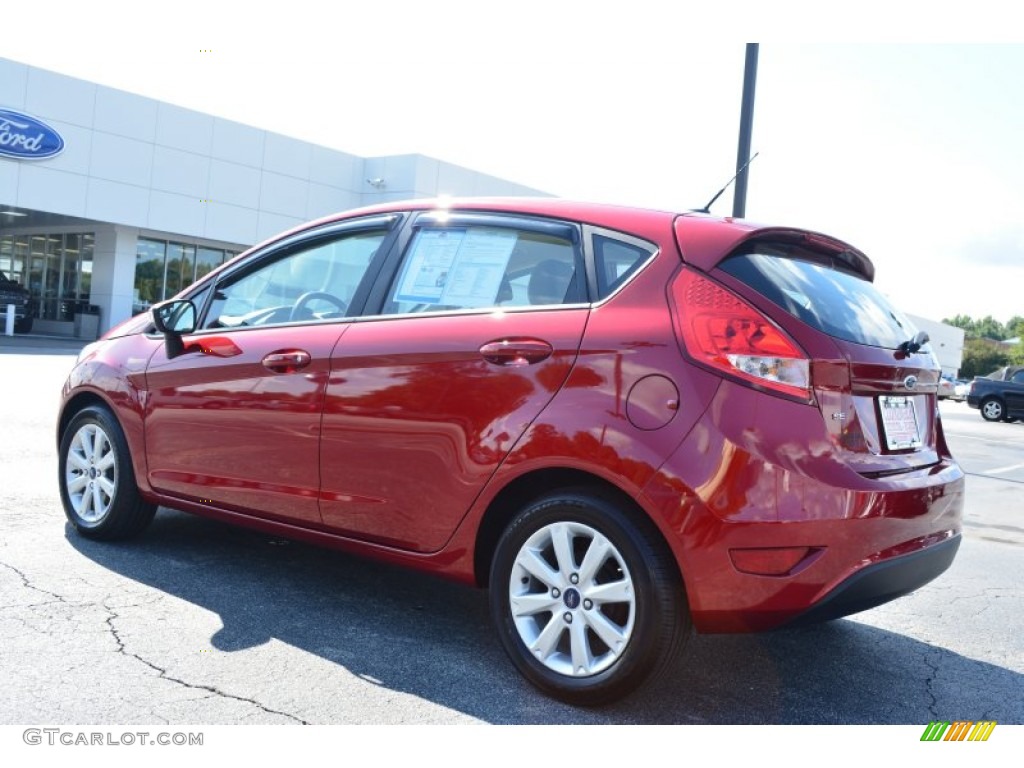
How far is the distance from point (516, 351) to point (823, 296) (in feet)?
3.54

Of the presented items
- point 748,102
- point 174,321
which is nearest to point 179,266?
point 748,102

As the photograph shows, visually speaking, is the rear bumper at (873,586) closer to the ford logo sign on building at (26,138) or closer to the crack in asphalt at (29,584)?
the crack in asphalt at (29,584)

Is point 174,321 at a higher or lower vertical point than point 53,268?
lower

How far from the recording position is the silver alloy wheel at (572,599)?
9.77 feet

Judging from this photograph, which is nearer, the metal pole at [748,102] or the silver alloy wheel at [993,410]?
the metal pole at [748,102]

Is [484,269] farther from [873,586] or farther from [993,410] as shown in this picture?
[993,410]

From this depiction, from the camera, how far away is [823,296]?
10.5ft

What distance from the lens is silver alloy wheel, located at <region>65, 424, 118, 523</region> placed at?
473 cm

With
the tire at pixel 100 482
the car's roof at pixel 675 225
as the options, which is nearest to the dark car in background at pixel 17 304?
the tire at pixel 100 482

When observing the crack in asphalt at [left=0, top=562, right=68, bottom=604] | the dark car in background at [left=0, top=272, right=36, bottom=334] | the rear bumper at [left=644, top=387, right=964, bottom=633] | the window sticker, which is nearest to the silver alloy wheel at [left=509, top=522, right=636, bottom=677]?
the rear bumper at [left=644, top=387, right=964, bottom=633]

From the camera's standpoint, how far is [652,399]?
2943mm

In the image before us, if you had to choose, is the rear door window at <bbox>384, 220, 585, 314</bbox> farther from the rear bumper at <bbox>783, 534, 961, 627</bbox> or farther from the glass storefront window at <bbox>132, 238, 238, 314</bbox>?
the glass storefront window at <bbox>132, 238, 238, 314</bbox>

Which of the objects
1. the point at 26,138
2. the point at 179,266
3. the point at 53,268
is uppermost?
the point at 26,138

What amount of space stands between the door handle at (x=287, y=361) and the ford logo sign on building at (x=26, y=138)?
25.6 meters
